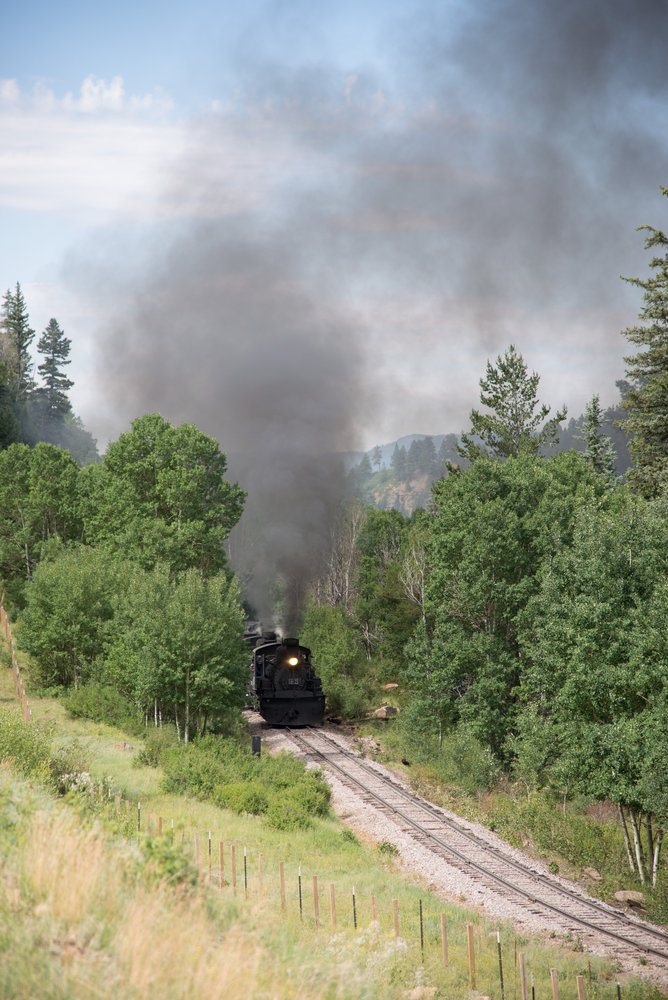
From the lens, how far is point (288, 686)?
33625 mm

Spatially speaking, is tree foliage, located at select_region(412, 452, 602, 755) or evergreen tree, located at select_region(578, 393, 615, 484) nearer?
tree foliage, located at select_region(412, 452, 602, 755)

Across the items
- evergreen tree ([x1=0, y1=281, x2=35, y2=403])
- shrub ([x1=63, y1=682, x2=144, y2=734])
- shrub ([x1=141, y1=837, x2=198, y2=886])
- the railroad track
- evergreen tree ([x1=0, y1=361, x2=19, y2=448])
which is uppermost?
evergreen tree ([x1=0, y1=281, x2=35, y2=403])

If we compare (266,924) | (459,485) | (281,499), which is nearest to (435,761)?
(459,485)

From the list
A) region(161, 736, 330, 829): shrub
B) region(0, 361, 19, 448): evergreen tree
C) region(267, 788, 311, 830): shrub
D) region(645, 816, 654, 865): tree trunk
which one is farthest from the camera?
region(0, 361, 19, 448): evergreen tree

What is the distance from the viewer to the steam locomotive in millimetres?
33344

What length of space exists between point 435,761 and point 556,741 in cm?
540

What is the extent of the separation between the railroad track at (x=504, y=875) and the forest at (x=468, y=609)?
3.19 metres

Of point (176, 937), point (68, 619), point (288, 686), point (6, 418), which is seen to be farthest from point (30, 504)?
point (176, 937)

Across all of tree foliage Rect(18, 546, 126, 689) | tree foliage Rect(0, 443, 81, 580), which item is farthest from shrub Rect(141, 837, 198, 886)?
tree foliage Rect(0, 443, 81, 580)

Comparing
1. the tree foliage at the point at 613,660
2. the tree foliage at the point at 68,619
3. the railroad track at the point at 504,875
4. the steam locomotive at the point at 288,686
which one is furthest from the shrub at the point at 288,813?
the tree foliage at the point at 68,619

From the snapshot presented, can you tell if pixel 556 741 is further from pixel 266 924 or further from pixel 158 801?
pixel 266 924

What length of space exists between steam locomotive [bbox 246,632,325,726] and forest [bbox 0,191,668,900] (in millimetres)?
1924

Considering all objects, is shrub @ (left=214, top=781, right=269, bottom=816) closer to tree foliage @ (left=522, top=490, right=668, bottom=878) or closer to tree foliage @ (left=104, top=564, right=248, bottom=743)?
tree foliage @ (left=104, top=564, right=248, bottom=743)

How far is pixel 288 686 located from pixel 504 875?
15174 mm
